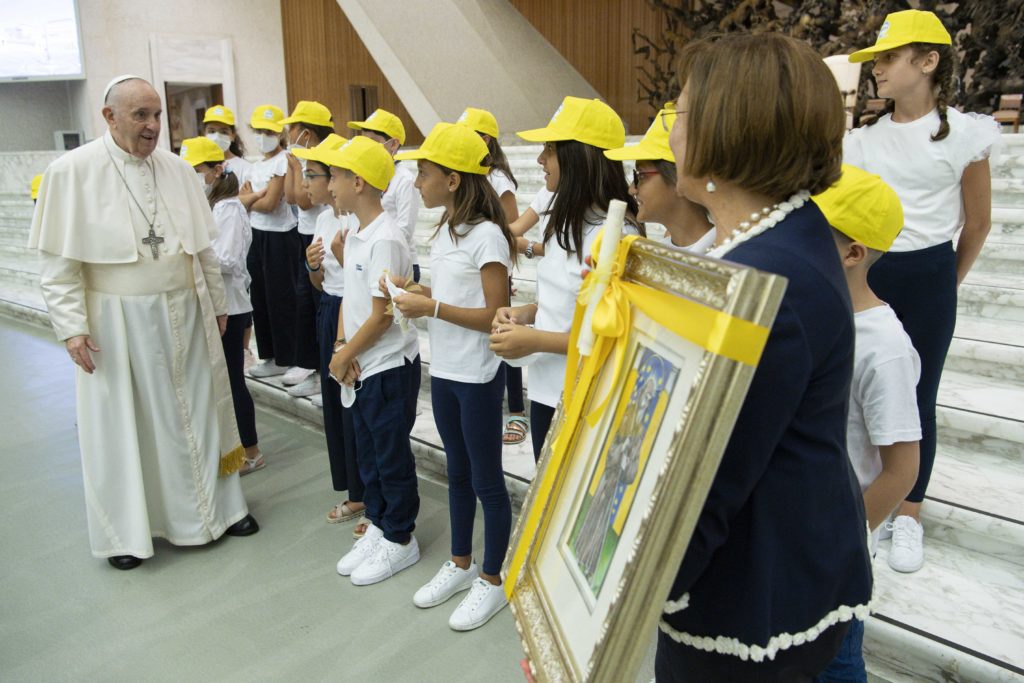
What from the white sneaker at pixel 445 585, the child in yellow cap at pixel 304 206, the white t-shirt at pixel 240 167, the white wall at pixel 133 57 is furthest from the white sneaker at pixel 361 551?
the white wall at pixel 133 57

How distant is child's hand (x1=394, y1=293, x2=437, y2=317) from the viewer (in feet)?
7.48

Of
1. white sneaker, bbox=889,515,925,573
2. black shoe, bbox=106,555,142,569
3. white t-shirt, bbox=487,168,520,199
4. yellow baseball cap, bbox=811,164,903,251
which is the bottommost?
black shoe, bbox=106,555,142,569

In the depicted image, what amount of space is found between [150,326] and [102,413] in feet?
1.26

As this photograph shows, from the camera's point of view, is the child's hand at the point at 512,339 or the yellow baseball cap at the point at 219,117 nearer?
the child's hand at the point at 512,339

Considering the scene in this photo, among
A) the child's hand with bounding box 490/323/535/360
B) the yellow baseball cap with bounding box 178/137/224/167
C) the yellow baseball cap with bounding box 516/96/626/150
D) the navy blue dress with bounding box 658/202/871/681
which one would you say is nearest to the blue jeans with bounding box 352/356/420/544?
the child's hand with bounding box 490/323/535/360

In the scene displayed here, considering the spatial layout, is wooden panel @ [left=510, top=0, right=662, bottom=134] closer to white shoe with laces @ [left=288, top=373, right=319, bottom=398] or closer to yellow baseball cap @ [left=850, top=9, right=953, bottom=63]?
white shoe with laces @ [left=288, top=373, right=319, bottom=398]

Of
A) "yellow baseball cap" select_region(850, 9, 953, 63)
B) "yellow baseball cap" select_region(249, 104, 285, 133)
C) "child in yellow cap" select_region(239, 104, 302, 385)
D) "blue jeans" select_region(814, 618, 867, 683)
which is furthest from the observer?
"yellow baseball cap" select_region(249, 104, 285, 133)

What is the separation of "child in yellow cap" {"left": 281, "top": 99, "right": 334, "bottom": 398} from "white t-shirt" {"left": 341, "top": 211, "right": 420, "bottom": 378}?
4.59 ft

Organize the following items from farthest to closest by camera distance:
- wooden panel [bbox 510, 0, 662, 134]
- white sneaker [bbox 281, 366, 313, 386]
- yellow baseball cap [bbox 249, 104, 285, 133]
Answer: wooden panel [bbox 510, 0, 662, 134] < yellow baseball cap [bbox 249, 104, 285, 133] < white sneaker [bbox 281, 366, 313, 386]

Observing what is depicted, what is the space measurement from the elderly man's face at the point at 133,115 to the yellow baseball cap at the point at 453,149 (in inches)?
43.0

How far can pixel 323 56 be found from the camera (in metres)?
13.8

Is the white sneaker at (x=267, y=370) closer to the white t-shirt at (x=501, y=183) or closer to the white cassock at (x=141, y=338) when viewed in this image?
the white cassock at (x=141, y=338)

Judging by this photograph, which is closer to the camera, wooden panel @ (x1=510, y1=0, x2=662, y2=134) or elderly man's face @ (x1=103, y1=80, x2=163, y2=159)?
elderly man's face @ (x1=103, y1=80, x2=163, y2=159)

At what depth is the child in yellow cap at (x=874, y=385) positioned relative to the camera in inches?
57.3
